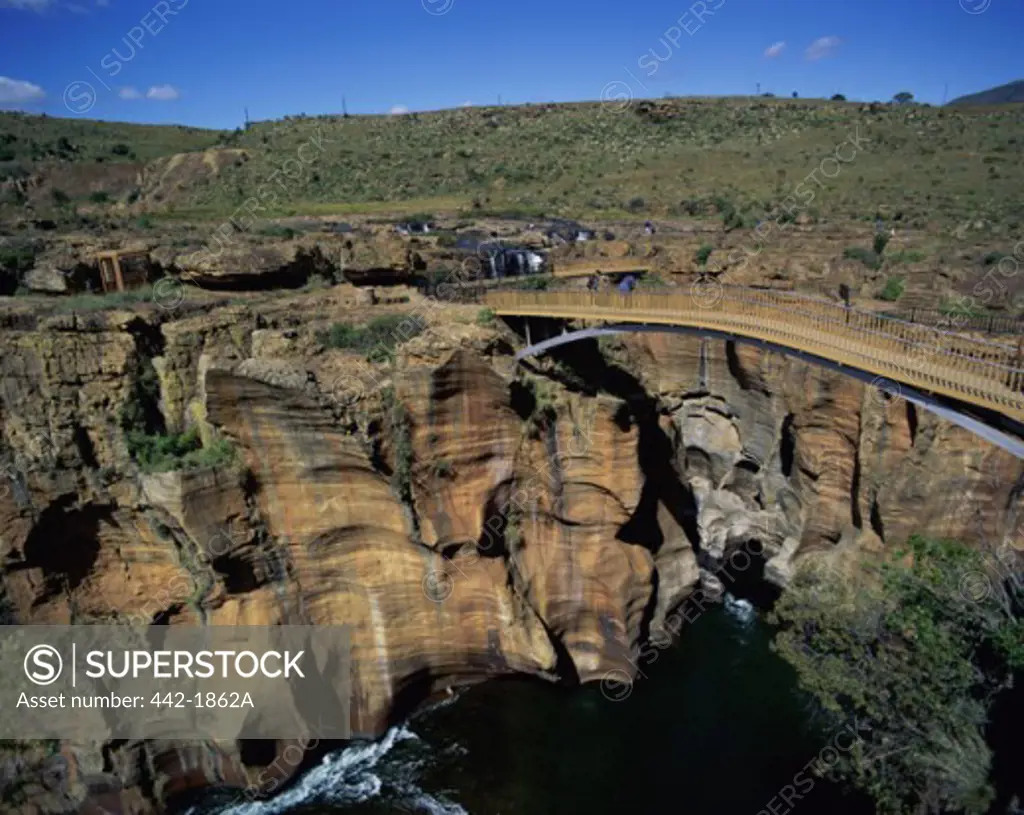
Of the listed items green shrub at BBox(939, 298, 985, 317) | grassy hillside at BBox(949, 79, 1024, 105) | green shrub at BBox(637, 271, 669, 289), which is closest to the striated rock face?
green shrub at BBox(939, 298, 985, 317)

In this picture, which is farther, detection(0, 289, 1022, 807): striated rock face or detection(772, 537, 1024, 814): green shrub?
detection(0, 289, 1022, 807): striated rock face

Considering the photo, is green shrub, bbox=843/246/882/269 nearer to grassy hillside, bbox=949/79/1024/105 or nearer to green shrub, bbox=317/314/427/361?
green shrub, bbox=317/314/427/361

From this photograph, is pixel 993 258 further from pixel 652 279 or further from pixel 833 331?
pixel 833 331

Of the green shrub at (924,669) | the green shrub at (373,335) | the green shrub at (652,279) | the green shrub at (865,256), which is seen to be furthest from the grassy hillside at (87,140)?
the green shrub at (924,669)

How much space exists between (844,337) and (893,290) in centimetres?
1004

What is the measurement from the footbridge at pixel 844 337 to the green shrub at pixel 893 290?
18.7 feet

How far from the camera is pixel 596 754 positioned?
1565 cm

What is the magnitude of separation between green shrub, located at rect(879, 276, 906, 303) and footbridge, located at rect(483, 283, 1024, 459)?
5693mm

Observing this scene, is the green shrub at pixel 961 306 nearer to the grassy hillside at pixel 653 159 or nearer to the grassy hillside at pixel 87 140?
the grassy hillside at pixel 653 159

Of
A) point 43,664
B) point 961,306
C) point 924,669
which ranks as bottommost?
point 43,664

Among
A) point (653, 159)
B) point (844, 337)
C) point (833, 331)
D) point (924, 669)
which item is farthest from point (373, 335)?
point (653, 159)

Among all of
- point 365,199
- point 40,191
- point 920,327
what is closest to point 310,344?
point 920,327

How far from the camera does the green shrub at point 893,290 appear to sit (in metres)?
20.6

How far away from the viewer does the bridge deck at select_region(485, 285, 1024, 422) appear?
34.0 ft
